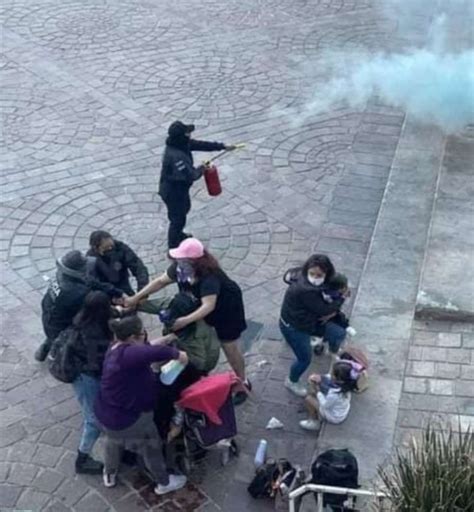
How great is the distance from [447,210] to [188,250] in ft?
12.8

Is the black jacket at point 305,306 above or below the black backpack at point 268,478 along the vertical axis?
above

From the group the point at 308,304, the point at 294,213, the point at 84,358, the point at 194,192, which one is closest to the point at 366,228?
the point at 294,213

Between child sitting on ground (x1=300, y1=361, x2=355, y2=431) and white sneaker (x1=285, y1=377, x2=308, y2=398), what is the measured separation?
0.67 ft

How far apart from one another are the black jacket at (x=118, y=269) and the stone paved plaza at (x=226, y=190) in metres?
1.04

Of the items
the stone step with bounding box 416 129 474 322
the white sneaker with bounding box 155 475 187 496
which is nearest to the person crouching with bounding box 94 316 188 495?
the white sneaker with bounding box 155 475 187 496

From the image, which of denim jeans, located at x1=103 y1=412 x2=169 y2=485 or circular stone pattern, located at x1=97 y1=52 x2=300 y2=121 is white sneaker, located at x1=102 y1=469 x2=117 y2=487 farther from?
circular stone pattern, located at x1=97 y1=52 x2=300 y2=121

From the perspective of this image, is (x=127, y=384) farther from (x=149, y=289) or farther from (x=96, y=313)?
(x=149, y=289)

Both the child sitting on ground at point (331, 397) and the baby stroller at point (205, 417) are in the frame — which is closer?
the baby stroller at point (205, 417)

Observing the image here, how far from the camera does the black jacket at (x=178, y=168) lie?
9.14m

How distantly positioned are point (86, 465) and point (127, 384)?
3.69ft

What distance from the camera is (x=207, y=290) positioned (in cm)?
750

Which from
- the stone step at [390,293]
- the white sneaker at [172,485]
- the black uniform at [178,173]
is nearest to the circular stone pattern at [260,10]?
the stone step at [390,293]

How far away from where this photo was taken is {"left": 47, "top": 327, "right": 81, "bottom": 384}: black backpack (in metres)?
7.19

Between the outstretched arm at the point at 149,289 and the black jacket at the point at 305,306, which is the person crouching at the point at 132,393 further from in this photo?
the black jacket at the point at 305,306
